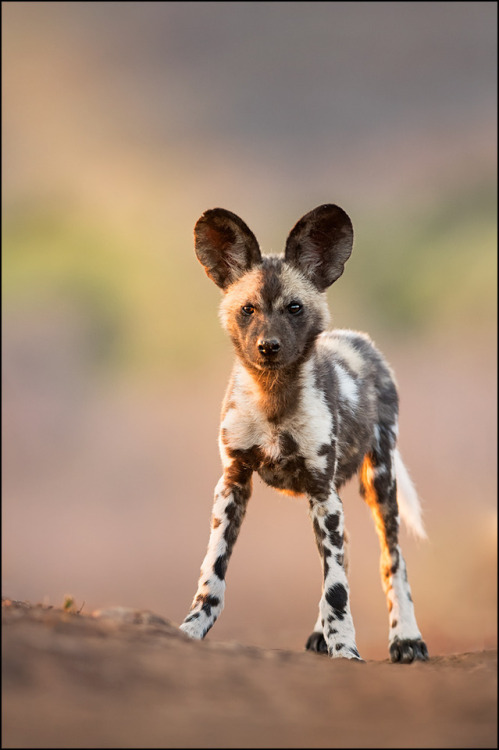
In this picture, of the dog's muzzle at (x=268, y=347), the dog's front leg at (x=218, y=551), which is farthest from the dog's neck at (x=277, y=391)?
the dog's front leg at (x=218, y=551)

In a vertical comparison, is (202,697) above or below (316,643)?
above

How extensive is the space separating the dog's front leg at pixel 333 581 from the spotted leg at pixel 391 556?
1369mm

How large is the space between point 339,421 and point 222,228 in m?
1.74

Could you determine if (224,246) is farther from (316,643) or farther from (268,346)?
(316,643)

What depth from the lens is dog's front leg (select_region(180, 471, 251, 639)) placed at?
18.6 ft

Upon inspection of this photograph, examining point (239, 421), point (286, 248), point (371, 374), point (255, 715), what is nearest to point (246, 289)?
point (286, 248)

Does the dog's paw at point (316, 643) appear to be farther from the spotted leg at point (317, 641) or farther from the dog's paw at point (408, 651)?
the dog's paw at point (408, 651)

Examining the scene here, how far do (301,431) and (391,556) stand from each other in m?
1.98

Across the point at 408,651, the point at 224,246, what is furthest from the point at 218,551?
the point at 224,246

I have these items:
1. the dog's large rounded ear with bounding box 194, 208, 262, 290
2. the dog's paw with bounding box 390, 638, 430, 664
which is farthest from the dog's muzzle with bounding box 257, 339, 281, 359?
the dog's paw with bounding box 390, 638, 430, 664

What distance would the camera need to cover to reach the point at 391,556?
7340 mm

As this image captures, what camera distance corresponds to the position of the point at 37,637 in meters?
3.43

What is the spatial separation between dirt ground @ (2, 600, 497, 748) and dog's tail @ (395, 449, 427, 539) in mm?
4158

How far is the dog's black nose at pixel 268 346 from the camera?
568 cm
